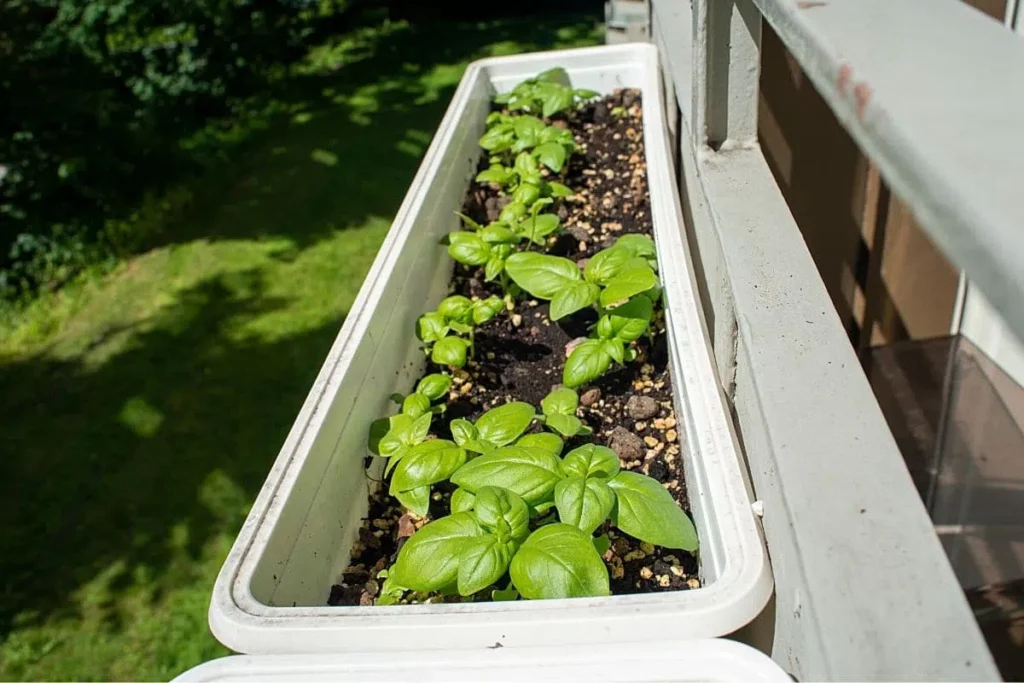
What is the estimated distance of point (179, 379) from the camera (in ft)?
10.0

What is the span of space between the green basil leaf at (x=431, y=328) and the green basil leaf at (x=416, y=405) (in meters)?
0.17

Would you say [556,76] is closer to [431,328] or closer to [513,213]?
[513,213]

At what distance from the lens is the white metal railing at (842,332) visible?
0.39m

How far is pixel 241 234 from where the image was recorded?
12.7ft

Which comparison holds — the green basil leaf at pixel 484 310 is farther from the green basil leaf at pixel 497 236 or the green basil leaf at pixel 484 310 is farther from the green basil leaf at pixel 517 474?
the green basil leaf at pixel 517 474

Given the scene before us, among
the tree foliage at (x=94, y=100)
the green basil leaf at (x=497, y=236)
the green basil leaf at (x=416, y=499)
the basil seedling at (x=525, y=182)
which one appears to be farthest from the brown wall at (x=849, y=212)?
the tree foliage at (x=94, y=100)

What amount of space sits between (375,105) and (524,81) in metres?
2.84

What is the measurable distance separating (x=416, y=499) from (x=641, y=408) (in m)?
0.41

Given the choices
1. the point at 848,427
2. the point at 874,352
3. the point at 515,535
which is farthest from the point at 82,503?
the point at 848,427

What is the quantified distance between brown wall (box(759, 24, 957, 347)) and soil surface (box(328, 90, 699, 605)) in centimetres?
38

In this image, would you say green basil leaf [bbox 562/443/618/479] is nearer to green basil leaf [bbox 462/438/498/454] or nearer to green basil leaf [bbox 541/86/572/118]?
green basil leaf [bbox 462/438/498/454]

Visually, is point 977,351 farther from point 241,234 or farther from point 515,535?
point 241,234

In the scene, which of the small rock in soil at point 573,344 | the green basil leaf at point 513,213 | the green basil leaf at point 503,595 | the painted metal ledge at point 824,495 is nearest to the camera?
the painted metal ledge at point 824,495

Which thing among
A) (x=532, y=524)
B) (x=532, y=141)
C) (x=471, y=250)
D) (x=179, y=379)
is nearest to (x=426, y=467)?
(x=532, y=524)
